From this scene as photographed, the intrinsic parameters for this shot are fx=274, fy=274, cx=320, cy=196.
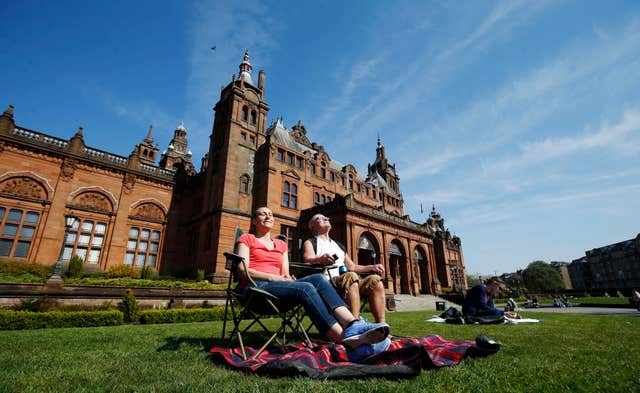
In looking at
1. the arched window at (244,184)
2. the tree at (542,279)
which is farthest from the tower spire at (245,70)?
the tree at (542,279)

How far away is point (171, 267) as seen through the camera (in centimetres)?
2317

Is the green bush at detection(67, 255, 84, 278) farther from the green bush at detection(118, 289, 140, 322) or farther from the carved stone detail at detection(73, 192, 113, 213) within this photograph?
the green bush at detection(118, 289, 140, 322)

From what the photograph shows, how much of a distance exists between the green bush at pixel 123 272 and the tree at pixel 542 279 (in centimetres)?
7993

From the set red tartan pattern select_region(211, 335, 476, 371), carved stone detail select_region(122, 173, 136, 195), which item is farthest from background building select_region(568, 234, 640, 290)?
carved stone detail select_region(122, 173, 136, 195)

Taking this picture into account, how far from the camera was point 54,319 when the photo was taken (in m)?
8.85

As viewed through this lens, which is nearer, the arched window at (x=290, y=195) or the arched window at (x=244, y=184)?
the arched window at (x=244, y=184)

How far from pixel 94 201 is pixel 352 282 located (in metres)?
24.7

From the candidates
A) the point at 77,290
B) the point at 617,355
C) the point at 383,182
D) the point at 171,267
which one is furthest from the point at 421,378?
the point at 383,182

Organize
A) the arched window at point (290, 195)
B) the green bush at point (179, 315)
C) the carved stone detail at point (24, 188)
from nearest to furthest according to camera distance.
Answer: the green bush at point (179, 315) → the carved stone detail at point (24, 188) → the arched window at point (290, 195)

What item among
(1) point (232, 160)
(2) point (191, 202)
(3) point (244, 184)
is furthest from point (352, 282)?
(2) point (191, 202)

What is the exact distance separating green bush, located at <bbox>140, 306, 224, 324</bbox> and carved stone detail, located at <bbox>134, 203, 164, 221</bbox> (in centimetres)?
1491

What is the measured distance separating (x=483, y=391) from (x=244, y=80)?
1130 inches

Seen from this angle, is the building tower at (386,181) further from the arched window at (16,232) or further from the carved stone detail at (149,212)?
the arched window at (16,232)

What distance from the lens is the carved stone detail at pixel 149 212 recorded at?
74.6ft
